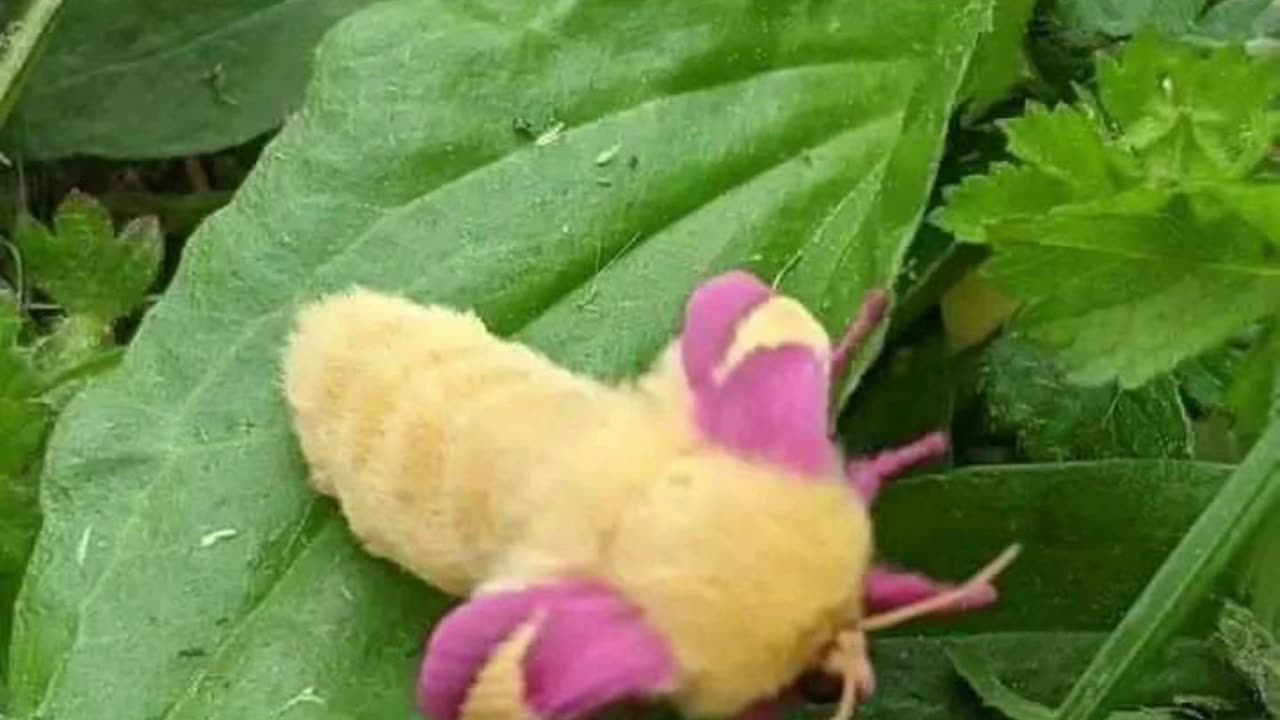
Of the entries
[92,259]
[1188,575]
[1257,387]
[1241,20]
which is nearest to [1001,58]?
[1241,20]

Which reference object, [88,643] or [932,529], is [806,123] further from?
[88,643]

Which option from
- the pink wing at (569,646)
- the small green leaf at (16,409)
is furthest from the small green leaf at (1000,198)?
the small green leaf at (16,409)

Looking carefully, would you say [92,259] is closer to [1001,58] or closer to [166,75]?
[166,75]

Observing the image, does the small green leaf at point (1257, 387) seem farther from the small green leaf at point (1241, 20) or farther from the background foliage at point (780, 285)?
the small green leaf at point (1241, 20)

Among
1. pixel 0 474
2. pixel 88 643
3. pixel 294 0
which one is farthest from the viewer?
pixel 294 0

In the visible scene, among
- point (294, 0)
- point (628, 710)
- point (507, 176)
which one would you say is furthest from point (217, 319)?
point (294, 0)
